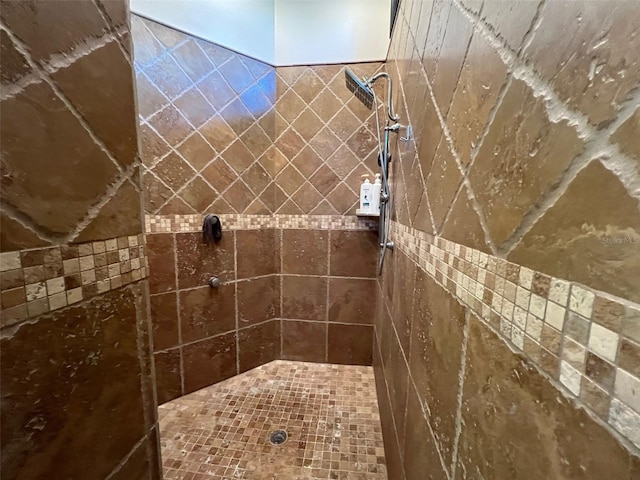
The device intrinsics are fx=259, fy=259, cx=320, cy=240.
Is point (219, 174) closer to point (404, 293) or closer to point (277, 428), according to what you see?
point (404, 293)

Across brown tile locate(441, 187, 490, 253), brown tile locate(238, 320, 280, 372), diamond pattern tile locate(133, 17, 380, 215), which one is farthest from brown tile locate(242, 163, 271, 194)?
brown tile locate(441, 187, 490, 253)

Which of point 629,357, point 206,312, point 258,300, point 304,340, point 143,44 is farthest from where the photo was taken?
point 304,340

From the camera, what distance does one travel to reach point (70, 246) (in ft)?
1.55

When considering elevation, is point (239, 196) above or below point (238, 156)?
below

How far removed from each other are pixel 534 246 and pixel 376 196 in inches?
55.9

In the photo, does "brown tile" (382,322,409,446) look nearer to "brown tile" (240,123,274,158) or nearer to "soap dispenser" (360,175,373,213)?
"soap dispenser" (360,175,373,213)

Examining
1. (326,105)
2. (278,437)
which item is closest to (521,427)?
(278,437)

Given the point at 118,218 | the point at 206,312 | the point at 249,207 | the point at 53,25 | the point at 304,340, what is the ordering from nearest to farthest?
the point at 53,25 < the point at 118,218 < the point at 206,312 < the point at 249,207 < the point at 304,340

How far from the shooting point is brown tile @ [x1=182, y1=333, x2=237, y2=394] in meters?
1.66

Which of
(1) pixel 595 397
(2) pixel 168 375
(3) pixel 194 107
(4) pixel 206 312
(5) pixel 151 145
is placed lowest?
(2) pixel 168 375

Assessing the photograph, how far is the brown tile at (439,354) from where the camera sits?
0.51 metres

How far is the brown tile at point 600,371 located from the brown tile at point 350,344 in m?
1.81

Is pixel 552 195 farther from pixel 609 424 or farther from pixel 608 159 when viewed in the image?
pixel 609 424

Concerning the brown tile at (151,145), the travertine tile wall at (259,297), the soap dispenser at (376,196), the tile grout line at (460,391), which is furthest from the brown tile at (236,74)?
the tile grout line at (460,391)
